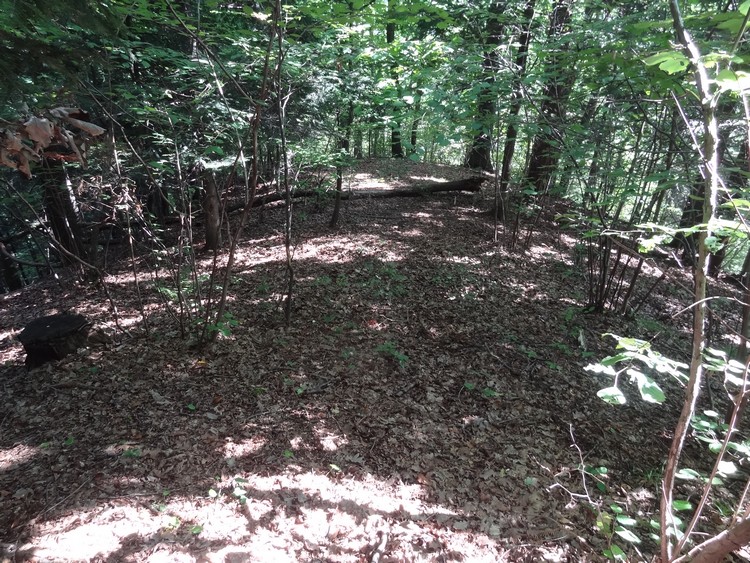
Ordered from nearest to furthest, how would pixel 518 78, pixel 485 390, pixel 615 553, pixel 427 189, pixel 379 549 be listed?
pixel 615 553, pixel 379 549, pixel 518 78, pixel 485 390, pixel 427 189

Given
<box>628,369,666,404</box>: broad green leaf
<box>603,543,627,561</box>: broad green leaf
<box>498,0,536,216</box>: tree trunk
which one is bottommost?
<box>603,543,627,561</box>: broad green leaf

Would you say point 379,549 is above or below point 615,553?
below

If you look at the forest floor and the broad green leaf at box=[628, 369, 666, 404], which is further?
the forest floor

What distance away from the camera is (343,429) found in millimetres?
4082

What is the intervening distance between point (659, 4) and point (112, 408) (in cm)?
784

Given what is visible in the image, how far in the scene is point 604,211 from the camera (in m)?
5.70

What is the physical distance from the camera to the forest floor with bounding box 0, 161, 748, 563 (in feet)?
9.77

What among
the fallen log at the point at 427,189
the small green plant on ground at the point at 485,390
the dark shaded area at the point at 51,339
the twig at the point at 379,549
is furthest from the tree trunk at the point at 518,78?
the dark shaded area at the point at 51,339

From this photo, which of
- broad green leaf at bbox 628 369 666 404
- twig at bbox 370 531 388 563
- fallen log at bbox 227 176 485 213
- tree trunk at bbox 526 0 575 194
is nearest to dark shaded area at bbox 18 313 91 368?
twig at bbox 370 531 388 563

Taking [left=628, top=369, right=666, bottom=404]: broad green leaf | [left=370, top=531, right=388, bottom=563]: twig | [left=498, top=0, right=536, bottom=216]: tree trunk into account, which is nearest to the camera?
[left=628, top=369, right=666, bottom=404]: broad green leaf

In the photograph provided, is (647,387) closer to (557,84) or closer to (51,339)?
(557,84)

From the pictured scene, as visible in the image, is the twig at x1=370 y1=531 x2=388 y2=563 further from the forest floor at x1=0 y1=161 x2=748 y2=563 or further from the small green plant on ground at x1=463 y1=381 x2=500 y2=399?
the small green plant on ground at x1=463 y1=381 x2=500 y2=399

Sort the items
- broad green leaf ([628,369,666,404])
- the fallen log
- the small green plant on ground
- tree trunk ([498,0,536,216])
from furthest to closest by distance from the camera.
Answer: the fallen log < tree trunk ([498,0,536,216]) < the small green plant on ground < broad green leaf ([628,369,666,404])

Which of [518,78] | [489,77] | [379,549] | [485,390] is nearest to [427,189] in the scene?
[489,77]
